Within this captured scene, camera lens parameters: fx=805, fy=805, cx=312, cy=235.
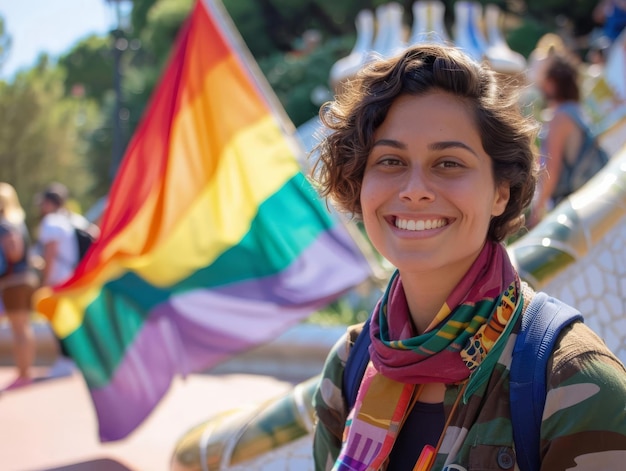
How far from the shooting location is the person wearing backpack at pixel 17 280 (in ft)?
22.6

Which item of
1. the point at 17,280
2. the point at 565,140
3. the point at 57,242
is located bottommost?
the point at 17,280

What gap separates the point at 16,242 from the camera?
271 inches

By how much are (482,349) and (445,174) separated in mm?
371

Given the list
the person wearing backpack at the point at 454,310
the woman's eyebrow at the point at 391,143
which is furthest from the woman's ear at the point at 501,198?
the woman's eyebrow at the point at 391,143

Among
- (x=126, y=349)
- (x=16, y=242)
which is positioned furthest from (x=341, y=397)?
(x=16, y=242)

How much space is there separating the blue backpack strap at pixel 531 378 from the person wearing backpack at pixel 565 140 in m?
3.49

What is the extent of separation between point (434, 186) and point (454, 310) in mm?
258

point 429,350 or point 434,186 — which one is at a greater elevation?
point 434,186

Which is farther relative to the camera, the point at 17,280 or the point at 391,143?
the point at 17,280

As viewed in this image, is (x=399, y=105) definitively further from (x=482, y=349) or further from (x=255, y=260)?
(x=255, y=260)

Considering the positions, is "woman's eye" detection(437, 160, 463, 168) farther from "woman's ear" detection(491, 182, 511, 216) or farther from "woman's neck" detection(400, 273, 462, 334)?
"woman's neck" detection(400, 273, 462, 334)

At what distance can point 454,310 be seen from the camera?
1.63m

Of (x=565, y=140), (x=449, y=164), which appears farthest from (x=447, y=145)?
(x=565, y=140)

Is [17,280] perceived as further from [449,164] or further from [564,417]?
[564,417]
